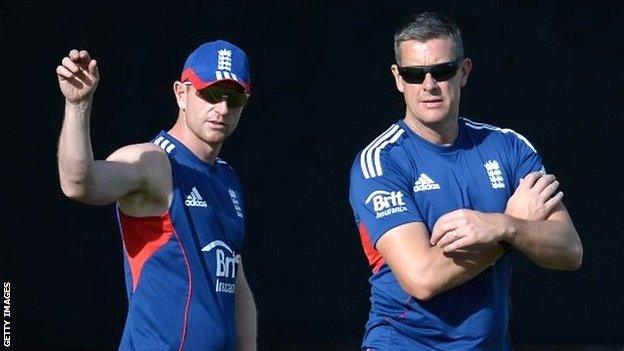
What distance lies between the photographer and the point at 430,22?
13.8 ft

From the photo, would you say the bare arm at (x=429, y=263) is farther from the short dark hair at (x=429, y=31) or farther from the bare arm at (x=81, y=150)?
the bare arm at (x=81, y=150)

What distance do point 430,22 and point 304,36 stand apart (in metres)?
2.12

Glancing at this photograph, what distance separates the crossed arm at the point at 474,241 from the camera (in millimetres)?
3850

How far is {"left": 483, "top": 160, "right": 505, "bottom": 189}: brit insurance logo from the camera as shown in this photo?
4141mm

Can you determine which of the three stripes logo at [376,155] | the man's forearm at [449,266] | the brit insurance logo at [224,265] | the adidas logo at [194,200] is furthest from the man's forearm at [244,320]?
the man's forearm at [449,266]

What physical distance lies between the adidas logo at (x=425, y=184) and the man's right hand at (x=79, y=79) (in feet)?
3.24

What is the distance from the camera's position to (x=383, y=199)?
403 centimetres

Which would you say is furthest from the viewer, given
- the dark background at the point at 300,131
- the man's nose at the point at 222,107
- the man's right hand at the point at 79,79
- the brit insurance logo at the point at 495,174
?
the dark background at the point at 300,131

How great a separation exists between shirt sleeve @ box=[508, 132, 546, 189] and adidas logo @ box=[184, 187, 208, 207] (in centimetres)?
95

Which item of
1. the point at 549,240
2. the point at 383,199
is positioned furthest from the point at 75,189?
the point at 549,240

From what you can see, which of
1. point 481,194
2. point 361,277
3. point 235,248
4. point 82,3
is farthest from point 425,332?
point 82,3

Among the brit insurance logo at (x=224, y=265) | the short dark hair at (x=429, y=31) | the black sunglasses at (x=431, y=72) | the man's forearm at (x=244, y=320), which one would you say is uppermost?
the short dark hair at (x=429, y=31)

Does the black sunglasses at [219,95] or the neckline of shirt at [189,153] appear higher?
the black sunglasses at [219,95]

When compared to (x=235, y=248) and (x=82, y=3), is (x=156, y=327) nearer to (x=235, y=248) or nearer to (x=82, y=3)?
(x=235, y=248)
